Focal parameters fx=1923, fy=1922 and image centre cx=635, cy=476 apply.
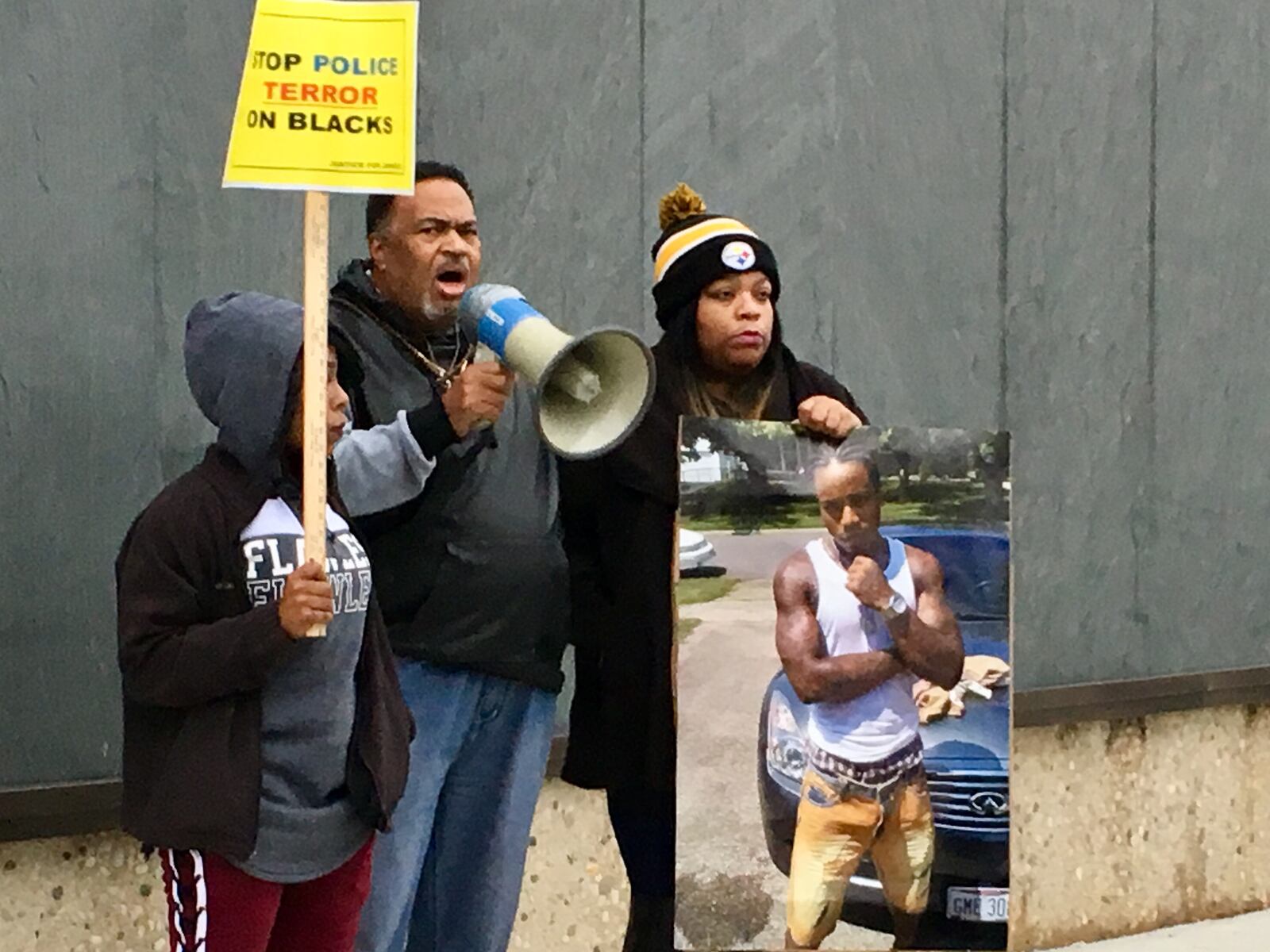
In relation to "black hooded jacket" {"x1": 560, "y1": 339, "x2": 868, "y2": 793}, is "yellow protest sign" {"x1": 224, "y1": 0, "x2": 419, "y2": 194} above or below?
above

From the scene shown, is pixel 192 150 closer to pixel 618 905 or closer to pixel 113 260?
pixel 113 260

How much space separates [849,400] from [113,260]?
5.28 feet

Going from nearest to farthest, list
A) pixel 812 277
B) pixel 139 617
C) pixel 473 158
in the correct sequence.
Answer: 1. pixel 139 617
2. pixel 473 158
3. pixel 812 277

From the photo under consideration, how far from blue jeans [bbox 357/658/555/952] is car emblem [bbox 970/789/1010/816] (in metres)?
0.88

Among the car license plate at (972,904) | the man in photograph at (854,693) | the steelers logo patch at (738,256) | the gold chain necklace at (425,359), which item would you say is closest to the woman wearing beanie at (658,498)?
the steelers logo patch at (738,256)

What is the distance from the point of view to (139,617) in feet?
9.53

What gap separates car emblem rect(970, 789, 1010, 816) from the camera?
386 centimetres

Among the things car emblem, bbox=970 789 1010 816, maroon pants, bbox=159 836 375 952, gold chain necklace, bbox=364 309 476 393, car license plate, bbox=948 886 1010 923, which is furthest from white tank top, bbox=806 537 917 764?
maroon pants, bbox=159 836 375 952

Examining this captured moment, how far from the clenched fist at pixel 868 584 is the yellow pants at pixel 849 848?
1.16 feet

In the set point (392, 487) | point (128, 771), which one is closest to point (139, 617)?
point (128, 771)

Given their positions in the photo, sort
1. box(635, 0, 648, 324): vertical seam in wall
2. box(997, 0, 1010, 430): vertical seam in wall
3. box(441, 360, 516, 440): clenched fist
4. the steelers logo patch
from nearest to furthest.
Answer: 1. box(441, 360, 516, 440): clenched fist
2. the steelers logo patch
3. box(635, 0, 648, 324): vertical seam in wall
4. box(997, 0, 1010, 430): vertical seam in wall

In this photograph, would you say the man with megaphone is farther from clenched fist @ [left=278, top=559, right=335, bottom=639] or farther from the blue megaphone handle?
clenched fist @ [left=278, top=559, right=335, bottom=639]

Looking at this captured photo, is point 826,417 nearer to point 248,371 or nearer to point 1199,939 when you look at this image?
point 248,371

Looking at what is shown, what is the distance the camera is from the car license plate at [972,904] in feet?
12.6
